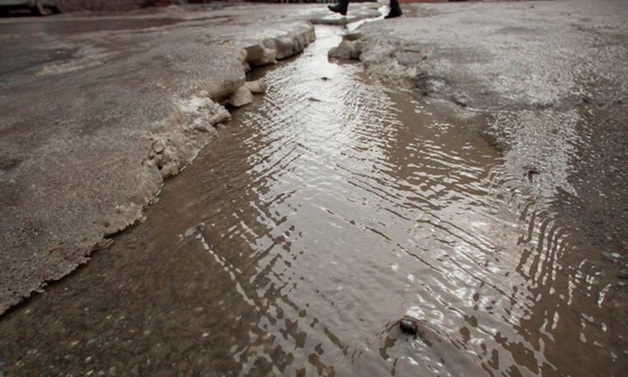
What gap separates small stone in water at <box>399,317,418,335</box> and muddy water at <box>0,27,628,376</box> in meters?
0.04

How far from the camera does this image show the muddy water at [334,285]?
148cm

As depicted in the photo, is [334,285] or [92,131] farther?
[92,131]

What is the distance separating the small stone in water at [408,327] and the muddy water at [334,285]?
0.04m

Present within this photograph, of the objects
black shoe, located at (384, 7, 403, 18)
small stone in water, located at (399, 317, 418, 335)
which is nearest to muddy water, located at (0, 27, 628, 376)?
small stone in water, located at (399, 317, 418, 335)

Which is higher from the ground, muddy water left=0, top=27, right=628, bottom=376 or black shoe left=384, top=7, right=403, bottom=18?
black shoe left=384, top=7, right=403, bottom=18

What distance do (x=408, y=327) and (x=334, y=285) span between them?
444mm

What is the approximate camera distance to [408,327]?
5.08ft

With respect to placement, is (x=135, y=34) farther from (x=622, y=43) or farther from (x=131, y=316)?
(x=622, y=43)

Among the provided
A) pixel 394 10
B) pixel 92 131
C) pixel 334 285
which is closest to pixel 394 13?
pixel 394 10

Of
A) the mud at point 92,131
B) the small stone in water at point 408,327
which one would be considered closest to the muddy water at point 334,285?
the small stone in water at point 408,327

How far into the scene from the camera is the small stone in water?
1.55 metres

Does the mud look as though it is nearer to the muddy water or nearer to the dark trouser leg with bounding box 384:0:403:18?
the muddy water

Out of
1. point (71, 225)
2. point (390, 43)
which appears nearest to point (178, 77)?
point (71, 225)

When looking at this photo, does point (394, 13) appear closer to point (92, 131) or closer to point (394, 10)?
point (394, 10)
